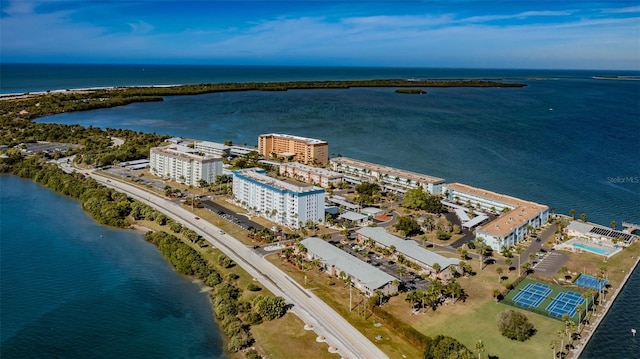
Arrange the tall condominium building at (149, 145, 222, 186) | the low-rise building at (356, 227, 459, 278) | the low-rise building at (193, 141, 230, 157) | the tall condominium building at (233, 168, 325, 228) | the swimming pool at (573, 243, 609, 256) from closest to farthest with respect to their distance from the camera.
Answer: the low-rise building at (356, 227, 459, 278)
the swimming pool at (573, 243, 609, 256)
the tall condominium building at (233, 168, 325, 228)
the tall condominium building at (149, 145, 222, 186)
the low-rise building at (193, 141, 230, 157)

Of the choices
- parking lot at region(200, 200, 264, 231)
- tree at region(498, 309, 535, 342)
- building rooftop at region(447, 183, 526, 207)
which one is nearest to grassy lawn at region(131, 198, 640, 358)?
tree at region(498, 309, 535, 342)

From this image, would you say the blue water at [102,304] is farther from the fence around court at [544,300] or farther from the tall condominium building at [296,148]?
the tall condominium building at [296,148]

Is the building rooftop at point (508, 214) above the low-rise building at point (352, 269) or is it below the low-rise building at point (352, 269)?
above

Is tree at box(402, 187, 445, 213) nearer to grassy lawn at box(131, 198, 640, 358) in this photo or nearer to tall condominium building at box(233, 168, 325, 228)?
tall condominium building at box(233, 168, 325, 228)

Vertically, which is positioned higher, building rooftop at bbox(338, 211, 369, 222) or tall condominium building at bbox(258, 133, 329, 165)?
tall condominium building at bbox(258, 133, 329, 165)

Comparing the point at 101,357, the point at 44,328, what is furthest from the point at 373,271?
the point at 44,328

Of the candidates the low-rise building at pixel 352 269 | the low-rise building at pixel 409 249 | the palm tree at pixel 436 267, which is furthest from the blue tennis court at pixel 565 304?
the low-rise building at pixel 352 269
